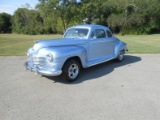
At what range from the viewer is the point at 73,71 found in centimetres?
564

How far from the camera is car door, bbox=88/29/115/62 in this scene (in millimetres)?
6367

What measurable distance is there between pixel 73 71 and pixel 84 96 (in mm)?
1399

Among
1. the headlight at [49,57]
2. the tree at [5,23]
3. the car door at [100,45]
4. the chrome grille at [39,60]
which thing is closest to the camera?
the headlight at [49,57]

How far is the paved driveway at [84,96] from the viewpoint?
3.55 meters

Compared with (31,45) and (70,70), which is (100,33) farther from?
(31,45)

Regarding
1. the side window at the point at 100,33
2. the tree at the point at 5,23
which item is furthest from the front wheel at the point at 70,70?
the tree at the point at 5,23

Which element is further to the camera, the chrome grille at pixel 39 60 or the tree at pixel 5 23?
the tree at pixel 5 23

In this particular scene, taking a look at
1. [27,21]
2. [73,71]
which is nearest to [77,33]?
[73,71]

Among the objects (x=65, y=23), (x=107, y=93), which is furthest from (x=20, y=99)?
(x=65, y=23)

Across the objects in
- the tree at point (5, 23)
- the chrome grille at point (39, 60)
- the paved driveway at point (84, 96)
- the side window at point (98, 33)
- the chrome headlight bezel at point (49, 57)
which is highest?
the tree at point (5, 23)

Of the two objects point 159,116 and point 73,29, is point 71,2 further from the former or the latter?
point 159,116

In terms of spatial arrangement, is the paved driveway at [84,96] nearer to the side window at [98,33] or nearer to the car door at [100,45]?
the car door at [100,45]

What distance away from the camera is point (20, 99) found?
4.25m

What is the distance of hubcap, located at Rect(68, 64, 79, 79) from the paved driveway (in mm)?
254
